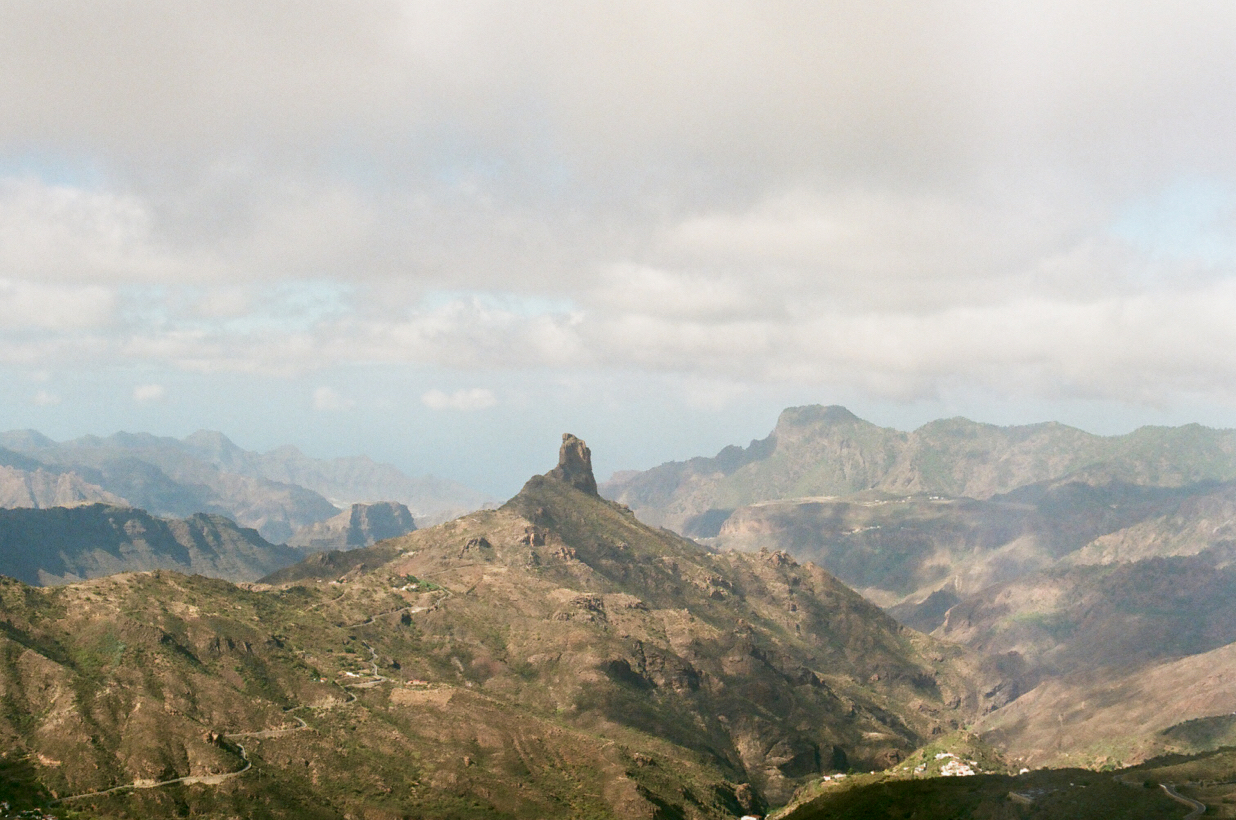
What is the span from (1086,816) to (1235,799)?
84.1 ft

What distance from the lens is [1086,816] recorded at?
200 metres

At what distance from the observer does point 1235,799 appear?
635ft

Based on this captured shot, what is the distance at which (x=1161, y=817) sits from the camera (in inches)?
7603

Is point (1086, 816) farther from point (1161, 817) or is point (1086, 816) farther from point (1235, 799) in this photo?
point (1235, 799)

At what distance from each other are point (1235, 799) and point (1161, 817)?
45.9 ft

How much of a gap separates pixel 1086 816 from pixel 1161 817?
41.6ft

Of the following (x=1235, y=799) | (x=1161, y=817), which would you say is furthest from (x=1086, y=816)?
(x=1235, y=799)
